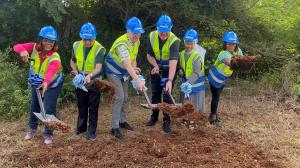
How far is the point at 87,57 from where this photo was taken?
5.96 metres

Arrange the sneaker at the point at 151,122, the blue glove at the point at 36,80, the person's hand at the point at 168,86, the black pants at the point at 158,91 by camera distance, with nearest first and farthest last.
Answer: the blue glove at the point at 36,80, the person's hand at the point at 168,86, the black pants at the point at 158,91, the sneaker at the point at 151,122

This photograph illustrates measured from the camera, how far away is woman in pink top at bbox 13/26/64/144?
5723mm

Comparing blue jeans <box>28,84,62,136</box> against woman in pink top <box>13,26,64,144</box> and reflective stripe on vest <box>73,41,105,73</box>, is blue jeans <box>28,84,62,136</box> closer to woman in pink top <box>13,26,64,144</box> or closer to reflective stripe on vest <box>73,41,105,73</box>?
woman in pink top <box>13,26,64,144</box>

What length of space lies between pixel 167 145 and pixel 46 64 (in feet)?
6.43

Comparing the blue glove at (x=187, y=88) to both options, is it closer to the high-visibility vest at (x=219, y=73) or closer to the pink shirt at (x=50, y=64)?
the high-visibility vest at (x=219, y=73)

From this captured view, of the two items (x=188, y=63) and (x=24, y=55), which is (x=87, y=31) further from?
(x=188, y=63)

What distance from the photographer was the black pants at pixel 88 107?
20.2 ft

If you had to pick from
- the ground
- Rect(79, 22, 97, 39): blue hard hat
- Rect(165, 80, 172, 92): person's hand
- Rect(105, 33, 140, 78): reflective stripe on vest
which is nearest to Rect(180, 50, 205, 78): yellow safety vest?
Rect(165, 80, 172, 92): person's hand

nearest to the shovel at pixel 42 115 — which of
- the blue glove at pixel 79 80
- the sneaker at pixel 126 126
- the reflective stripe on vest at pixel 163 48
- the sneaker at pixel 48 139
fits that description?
the sneaker at pixel 48 139

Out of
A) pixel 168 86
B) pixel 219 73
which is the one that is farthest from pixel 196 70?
pixel 168 86

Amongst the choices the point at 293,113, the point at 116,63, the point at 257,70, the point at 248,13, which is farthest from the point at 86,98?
the point at 257,70

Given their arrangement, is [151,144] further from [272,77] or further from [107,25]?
[272,77]

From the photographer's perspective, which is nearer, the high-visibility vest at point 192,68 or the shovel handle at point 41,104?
the shovel handle at point 41,104

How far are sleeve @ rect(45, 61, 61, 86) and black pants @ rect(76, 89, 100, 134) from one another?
561 millimetres
